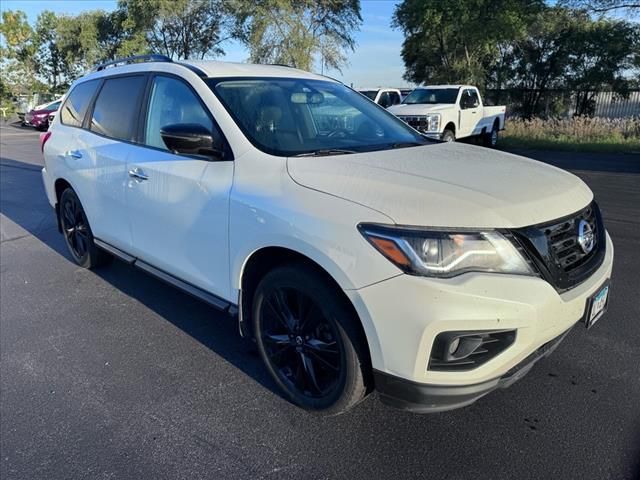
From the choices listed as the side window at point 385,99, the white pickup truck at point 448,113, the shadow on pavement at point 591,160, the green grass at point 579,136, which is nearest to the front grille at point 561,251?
the shadow on pavement at point 591,160

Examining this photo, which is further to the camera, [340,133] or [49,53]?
[49,53]

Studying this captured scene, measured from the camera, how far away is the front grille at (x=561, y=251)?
212 cm

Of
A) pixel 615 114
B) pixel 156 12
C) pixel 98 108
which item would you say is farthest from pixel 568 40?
pixel 98 108

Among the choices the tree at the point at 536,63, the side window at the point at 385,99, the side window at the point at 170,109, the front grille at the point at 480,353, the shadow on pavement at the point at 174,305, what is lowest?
the shadow on pavement at the point at 174,305

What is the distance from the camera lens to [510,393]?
284 cm

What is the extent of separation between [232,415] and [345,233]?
127cm

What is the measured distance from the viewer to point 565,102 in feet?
90.0

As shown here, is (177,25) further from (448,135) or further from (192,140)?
(192,140)

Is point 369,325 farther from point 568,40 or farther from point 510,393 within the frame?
point 568,40

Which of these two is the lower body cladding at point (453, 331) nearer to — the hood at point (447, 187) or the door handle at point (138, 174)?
the hood at point (447, 187)

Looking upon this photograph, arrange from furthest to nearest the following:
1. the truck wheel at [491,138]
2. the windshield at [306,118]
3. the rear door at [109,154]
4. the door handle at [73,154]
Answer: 1. the truck wheel at [491,138]
2. the door handle at [73,154]
3. the rear door at [109,154]
4. the windshield at [306,118]

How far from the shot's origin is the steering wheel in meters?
3.31

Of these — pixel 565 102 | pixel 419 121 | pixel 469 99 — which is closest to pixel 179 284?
pixel 419 121

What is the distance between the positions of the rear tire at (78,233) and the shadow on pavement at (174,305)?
159mm
